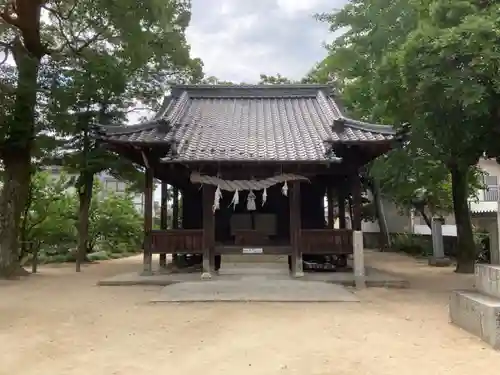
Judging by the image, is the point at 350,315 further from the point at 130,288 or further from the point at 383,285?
the point at 130,288

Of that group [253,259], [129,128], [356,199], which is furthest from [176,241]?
[356,199]

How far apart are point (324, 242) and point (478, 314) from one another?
641cm

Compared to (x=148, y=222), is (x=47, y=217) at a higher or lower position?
higher

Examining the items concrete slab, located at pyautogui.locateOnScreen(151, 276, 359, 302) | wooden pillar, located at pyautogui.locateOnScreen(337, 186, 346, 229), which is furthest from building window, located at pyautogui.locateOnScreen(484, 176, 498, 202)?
concrete slab, located at pyautogui.locateOnScreen(151, 276, 359, 302)

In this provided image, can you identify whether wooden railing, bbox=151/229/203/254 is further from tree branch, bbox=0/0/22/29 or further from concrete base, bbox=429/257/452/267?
concrete base, bbox=429/257/452/267

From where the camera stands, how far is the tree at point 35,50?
1386 cm

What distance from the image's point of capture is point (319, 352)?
589 cm

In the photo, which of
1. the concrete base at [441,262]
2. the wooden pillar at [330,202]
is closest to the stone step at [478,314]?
the wooden pillar at [330,202]

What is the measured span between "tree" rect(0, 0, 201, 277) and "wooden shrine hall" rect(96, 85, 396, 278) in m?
2.93

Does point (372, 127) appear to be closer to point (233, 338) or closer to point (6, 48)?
point (233, 338)

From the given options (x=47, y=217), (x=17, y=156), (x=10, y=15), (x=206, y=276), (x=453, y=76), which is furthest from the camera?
(x=47, y=217)

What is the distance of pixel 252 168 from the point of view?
12.7 metres

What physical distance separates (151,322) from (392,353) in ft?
13.2

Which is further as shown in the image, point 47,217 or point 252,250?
point 47,217
